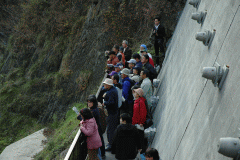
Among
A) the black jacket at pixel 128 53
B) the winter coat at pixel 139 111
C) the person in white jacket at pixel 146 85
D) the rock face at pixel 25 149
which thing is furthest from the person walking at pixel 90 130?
the rock face at pixel 25 149

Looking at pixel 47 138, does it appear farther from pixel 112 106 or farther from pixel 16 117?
pixel 112 106

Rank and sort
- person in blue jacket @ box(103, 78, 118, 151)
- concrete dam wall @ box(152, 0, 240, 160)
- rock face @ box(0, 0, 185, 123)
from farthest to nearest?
1. rock face @ box(0, 0, 185, 123)
2. person in blue jacket @ box(103, 78, 118, 151)
3. concrete dam wall @ box(152, 0, 240, 160)

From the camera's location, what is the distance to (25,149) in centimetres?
1344

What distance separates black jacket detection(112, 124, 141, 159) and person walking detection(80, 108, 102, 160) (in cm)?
46

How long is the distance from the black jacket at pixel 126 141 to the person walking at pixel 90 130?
18.0 inches

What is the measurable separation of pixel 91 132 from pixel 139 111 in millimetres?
1148

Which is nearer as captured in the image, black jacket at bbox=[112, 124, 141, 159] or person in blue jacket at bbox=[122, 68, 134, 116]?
black jacket at bbox=[112, 124, 141, 159]

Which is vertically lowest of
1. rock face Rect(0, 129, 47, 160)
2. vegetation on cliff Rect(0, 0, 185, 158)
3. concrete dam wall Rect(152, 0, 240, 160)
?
rock face Rect(0, 129, 47, 160)

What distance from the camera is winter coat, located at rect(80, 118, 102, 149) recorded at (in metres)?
5.10

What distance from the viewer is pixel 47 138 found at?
14109mm

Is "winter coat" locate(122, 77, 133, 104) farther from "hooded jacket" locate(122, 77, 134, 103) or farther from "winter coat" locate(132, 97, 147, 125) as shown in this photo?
"winter coat" locate(132, 97, 147, 125)

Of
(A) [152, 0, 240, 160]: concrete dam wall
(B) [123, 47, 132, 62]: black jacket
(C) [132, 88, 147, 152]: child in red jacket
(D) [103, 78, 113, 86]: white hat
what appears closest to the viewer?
(A) [152, 0, 240, 160]: concrete dam wall

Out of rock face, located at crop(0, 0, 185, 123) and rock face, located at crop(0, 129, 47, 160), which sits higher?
rock face, located at crop(0, 0, 185, 123)

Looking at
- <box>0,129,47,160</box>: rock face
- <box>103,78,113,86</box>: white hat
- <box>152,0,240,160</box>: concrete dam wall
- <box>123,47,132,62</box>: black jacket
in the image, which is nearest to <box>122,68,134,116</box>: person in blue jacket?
<box>103,78,113,86</box>: white hat
